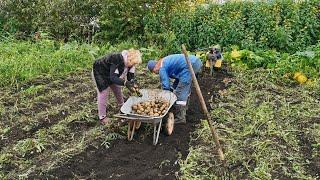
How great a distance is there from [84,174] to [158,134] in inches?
47.7

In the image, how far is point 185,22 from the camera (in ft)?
38.1

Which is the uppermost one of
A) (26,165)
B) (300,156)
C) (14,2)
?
(14,2)

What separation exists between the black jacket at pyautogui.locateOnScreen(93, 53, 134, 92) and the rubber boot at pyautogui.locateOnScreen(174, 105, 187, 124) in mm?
885

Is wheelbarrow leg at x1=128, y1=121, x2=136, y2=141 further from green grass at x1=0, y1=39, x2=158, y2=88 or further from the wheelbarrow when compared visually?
green grass at x1=0, y1=39, x2=158, y2=88

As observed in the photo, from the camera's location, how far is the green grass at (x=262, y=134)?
579cm

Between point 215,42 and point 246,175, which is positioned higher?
point 215,42

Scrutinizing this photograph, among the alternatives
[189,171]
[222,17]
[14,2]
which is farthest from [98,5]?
[189,171]

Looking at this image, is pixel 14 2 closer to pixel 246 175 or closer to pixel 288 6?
pixel 288 6

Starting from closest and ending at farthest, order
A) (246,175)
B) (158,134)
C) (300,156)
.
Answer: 1. (246,175)
2. (300,156)
3. (158,134)

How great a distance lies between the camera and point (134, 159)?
6242mm

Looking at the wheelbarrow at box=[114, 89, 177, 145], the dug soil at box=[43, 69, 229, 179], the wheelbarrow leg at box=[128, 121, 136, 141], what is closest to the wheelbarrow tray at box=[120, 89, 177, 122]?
the wheelbarrow at box=[114, 89, 177, 145]

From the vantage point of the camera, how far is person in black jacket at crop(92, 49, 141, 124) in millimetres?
6742

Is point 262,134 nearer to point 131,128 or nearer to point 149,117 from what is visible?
point 149,117

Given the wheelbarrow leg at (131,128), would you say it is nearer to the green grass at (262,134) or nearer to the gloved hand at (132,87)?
the gloved hand at (132,87)
